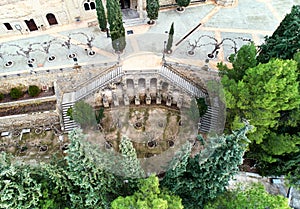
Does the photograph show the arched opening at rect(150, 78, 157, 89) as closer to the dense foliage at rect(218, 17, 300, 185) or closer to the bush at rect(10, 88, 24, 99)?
the dense foliage at rect(218, 17, 300, 185)

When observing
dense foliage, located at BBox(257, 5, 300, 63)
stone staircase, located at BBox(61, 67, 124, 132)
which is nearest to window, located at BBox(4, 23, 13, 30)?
stone staircase, located at BBox(61, 67, 124, 132)

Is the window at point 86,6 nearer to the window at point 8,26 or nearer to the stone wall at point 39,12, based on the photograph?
the stone wall at point 39,12

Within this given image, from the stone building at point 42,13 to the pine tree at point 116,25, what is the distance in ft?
19.2

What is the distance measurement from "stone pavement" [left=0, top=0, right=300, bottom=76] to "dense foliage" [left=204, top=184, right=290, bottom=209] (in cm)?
1559

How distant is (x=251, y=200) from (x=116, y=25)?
2267 centimetres

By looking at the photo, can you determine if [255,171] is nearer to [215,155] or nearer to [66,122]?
[215,155]

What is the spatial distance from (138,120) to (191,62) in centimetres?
982

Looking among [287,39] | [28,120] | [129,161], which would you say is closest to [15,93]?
[28,120]

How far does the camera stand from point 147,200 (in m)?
18.9

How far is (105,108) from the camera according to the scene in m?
33.1

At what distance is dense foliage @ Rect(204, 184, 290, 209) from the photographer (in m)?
19.2

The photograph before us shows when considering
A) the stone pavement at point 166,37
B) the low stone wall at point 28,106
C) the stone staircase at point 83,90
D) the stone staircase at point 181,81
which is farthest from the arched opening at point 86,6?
the stone staircase at point 181,81

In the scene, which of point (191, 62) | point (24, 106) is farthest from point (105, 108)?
point (191, 62)

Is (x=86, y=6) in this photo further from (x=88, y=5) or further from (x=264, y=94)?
(x=264, y=94)
